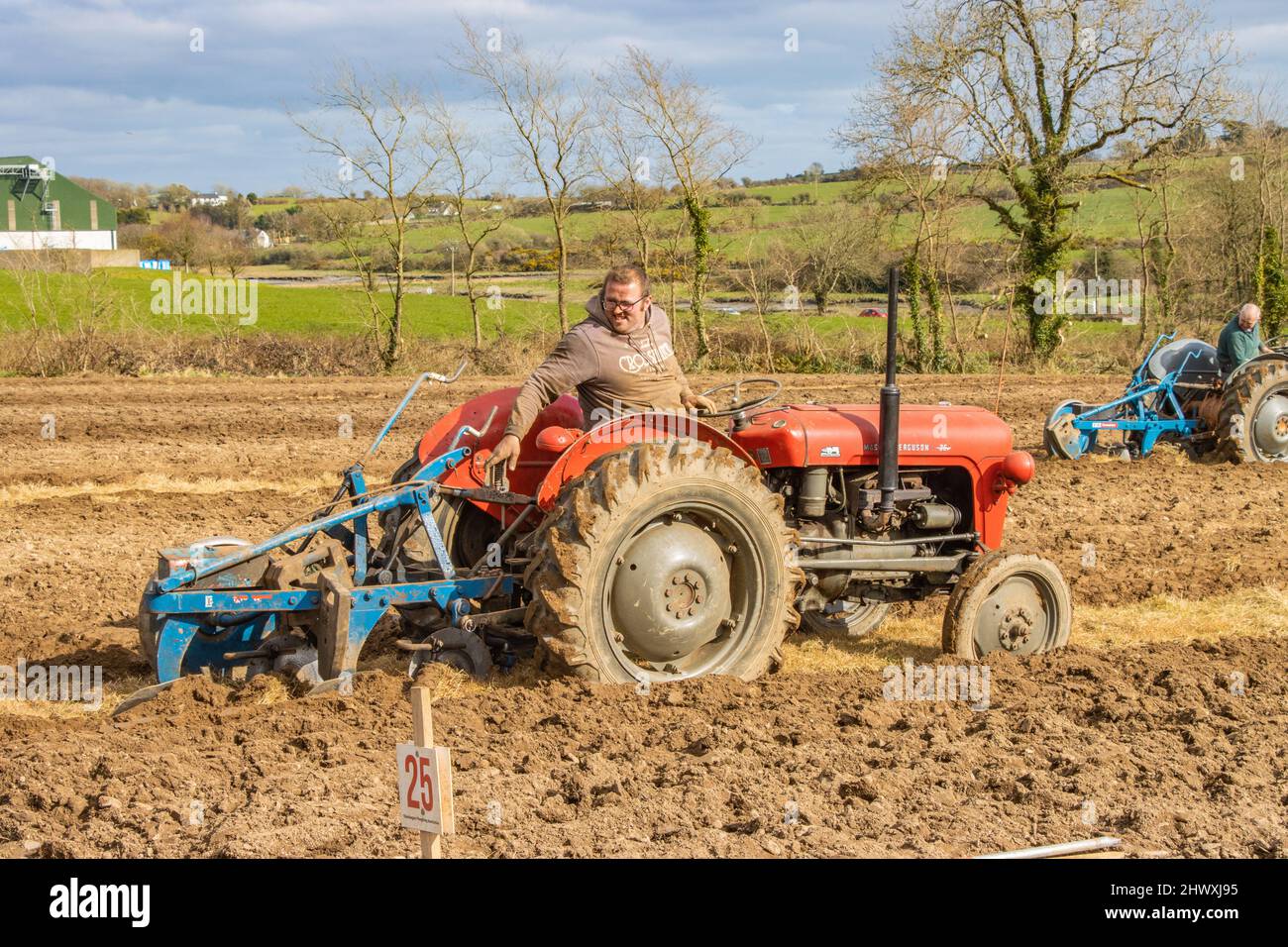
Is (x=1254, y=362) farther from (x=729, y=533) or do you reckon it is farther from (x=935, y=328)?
(x=935, y=328)

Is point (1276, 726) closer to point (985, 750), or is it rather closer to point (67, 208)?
point (985, 750)

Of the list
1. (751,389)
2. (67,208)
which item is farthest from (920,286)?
(67,208)

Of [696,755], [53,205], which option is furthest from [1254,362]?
[53,205]

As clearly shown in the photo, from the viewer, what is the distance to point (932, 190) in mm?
24875

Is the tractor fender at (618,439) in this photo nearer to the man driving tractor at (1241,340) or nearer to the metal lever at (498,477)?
the metal lever at (498,477)

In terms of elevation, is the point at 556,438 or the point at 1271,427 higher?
the point at 556,438

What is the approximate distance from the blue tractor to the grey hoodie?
26.5 feet

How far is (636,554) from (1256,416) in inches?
378

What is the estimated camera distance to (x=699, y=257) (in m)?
25.3

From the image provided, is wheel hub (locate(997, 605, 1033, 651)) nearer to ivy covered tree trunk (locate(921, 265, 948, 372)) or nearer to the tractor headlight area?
the tractor headlight area

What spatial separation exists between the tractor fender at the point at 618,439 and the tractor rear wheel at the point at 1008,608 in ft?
4.19

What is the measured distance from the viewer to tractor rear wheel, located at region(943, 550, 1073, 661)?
6137 mm

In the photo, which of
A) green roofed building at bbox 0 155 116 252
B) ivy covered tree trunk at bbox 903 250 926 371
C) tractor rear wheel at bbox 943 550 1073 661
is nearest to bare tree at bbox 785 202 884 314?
ivy covered tree trunk at bbox 903 250 926 371

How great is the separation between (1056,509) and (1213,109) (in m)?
16.9
